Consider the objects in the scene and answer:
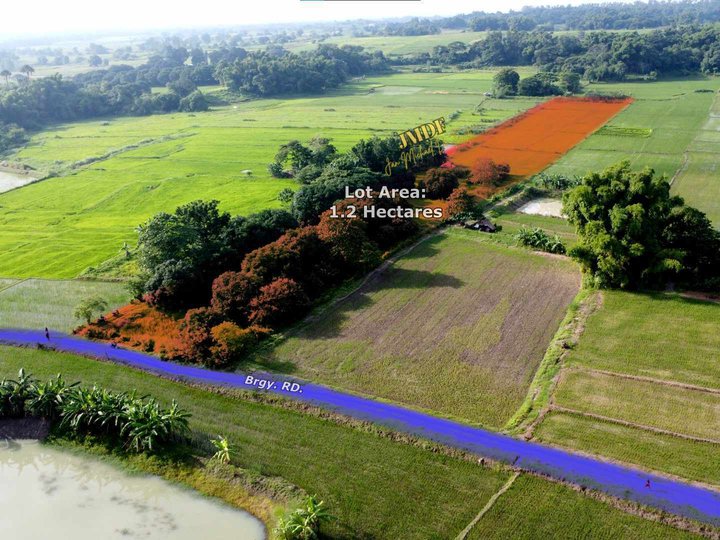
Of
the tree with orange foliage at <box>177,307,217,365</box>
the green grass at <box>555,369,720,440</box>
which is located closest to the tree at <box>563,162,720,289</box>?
the green grass at <box>555,369,720,440</box>

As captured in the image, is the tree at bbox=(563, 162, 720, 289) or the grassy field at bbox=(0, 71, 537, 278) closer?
the tree at bbox=(563, 162, 720, 289)

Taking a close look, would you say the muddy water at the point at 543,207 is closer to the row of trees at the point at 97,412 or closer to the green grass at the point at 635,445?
the green grass at the point at 635,445

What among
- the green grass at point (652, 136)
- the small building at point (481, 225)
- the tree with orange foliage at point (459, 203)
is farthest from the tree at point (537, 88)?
the small building at point (481, 225)

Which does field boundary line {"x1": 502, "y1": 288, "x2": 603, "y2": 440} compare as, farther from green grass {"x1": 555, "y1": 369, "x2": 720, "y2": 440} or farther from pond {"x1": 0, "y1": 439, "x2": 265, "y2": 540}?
pond {"x1": 0, "y1": 439, "x2": 265, "y2": 540}

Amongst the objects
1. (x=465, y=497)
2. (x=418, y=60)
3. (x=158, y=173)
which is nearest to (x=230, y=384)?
(x=465, y=497)

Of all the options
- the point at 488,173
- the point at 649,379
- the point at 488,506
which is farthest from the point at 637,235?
the point at 488,173

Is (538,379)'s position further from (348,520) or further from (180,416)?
(180,416)
